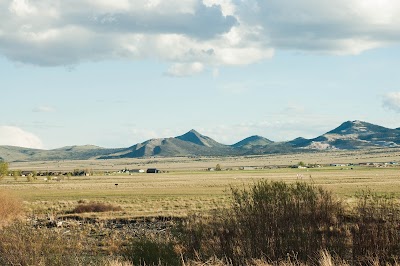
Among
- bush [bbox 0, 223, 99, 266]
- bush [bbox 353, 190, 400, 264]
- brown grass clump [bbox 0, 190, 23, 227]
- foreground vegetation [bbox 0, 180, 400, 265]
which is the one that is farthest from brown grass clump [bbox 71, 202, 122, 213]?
bush [bbox 353, 190, 400, 264]

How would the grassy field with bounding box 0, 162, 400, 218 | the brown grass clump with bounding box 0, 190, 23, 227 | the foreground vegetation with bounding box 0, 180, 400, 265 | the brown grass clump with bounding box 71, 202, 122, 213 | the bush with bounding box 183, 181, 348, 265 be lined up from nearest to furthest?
the foreground vegetation with bounding box 0, 180, 400, 265
the bush with bounding box 183, 181, 348, 265
the brown grass clump with bounding box 0, 190, 23, 227
the grassy field with bounding box 0, 162, 400, 218
the brown grass clump with bounding box 71, 202, 122, 213

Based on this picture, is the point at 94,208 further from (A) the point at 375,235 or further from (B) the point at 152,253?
(A) the point at 375,235

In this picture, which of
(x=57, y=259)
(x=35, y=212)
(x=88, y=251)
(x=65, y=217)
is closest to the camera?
(x=57, y=259)

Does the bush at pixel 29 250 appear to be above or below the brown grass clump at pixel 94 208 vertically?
above

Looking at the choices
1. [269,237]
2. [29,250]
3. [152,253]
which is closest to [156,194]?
[152,253]

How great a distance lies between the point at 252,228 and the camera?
17359 mm

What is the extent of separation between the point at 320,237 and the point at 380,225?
5.57 ft

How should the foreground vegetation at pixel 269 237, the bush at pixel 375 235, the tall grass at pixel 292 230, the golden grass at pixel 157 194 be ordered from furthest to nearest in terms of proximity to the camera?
1. the golden grass at pixel 157 194
2. the tall grass at pixel 292 230
3. the foreground vegetation at pixel 269 237
4. the bush at pixel 375 235

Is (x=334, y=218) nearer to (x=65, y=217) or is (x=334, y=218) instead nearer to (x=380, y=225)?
(x=380, y=225)

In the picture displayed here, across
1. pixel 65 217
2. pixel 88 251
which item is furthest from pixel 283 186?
pixel 65 217

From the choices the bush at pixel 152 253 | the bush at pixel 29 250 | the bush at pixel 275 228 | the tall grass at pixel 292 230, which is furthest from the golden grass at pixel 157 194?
the bush at pixel 29 250

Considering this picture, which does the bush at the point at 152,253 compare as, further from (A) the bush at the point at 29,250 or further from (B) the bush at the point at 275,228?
(A) the bush at the point at 29,250

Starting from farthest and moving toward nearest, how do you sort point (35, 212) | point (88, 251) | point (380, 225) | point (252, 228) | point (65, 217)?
point (35, 212) → point (65, 217) → point (88, 251) → point (252, 228) → point (380, 225)

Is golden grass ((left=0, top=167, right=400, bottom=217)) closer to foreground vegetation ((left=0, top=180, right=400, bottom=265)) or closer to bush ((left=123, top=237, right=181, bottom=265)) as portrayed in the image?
foreground vegetation ((left=0, top=180, right=400, bottom=265))
